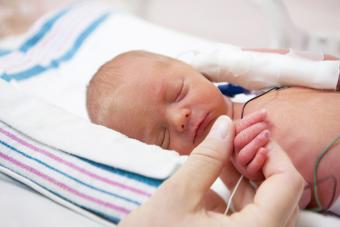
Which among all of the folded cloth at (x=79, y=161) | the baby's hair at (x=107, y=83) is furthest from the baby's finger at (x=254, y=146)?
the baby's hair at (x=107, y=83)

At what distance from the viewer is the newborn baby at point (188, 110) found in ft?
2.96

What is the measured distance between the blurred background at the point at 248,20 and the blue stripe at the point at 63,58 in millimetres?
459

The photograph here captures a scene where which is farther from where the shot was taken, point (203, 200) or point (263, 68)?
point (263, 68)

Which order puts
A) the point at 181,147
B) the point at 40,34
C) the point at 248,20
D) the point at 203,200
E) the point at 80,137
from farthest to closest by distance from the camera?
the point at 248,20 → the point at 40,34 → the point at 181,147 → the point at 80,137 → the point at 203,200

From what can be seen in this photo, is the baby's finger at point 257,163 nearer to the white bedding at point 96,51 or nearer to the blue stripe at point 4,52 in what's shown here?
the white bedding at point 96,51

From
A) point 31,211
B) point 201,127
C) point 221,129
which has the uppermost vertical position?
point 221,129

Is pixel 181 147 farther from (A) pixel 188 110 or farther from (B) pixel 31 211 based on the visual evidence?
(B) pixel 31 211

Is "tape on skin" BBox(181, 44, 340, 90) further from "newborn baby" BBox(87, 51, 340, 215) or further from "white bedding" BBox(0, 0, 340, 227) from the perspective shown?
"white bedding" BBox(0, 0, 340, 227)

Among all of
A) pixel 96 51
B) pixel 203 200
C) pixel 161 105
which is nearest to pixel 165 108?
pixel 161 105

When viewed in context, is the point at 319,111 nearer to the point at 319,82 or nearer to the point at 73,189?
the point at 319,82

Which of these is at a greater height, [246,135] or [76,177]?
[246,135]

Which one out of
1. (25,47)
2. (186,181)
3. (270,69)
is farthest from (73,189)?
(25,47)

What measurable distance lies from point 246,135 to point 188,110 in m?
0.22

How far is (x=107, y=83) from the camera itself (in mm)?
1070
